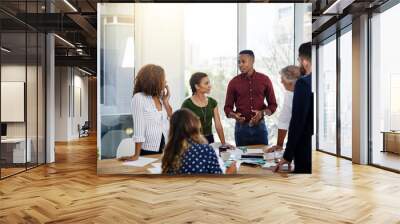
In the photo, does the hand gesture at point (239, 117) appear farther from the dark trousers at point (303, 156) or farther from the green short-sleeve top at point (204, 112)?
the dark trousers at point (303, 156)

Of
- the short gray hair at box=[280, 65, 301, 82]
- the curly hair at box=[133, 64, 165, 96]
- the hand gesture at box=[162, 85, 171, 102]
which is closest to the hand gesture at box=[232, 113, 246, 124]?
the short gray hair at box=[280, 65, 301, 82]

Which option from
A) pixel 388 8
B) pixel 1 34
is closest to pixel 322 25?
pixel 388 8

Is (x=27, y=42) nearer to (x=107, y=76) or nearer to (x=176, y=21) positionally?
(x=107, y=76)

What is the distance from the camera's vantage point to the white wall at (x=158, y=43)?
598 centimetres

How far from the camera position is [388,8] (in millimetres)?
7086

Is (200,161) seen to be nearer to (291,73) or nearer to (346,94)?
(291,73)

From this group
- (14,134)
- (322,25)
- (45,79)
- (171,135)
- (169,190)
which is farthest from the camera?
(322,25)

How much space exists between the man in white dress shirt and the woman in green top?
827 mm

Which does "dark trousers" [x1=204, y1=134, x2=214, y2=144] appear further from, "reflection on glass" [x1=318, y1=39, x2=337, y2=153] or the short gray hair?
"reflection on glass" [x1=318, y1=39, x2=337, y2=153]

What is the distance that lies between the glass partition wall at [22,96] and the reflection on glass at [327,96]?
6.51 metres

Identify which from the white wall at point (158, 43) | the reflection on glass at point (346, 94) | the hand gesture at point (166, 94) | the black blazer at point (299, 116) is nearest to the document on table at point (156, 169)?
the hand gesture at point (166, 94)

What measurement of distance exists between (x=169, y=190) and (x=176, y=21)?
8.22 ft

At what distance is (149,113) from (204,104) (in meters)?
0.81

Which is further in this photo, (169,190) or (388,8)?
(388,8)
